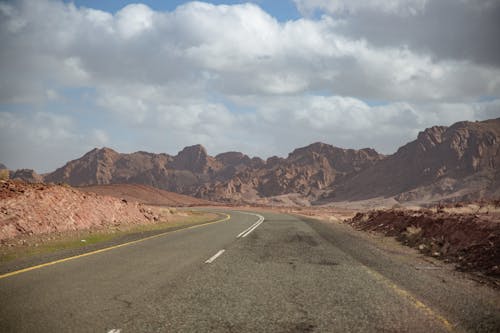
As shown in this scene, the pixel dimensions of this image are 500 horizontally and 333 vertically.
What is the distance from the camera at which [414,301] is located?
6406 mm

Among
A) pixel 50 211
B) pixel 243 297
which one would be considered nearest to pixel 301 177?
pixel 50 211

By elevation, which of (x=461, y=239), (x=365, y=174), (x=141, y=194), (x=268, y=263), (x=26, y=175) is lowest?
(x=461, y=239)

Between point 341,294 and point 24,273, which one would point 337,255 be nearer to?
point 341,294

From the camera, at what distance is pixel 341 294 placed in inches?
269

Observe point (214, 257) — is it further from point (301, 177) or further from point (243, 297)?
point (301, 177)

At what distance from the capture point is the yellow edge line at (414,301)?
5.31 meters

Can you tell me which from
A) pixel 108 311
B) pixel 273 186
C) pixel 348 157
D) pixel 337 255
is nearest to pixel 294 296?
pixel 108 311

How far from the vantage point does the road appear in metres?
5.20

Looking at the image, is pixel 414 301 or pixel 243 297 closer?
pixel 414 301

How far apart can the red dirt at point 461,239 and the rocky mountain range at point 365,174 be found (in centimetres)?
9029

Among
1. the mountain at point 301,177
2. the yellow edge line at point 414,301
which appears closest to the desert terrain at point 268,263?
the yellow edge line at point 414,301

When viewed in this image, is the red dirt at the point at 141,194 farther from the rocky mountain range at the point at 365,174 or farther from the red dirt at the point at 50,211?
the red dirt at the point at 50,211

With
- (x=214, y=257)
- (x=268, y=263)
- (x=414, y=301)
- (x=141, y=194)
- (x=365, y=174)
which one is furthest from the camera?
(x=365, y=174)

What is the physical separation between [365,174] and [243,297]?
5885 inches
